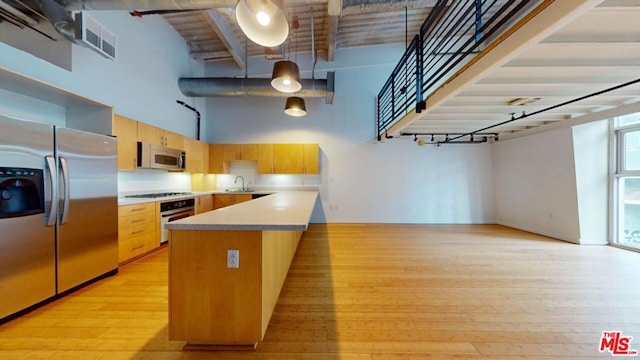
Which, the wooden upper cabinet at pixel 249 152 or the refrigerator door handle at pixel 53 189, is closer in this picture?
the refrigerator door handle at pixel 53 189

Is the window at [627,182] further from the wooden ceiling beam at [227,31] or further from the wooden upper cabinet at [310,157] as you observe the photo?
the wooden ceiling beam at [227,31]

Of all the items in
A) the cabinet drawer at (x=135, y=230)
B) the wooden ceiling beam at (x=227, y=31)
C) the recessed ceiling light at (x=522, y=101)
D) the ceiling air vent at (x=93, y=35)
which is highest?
the wooden ceiling beam at (x=227, y=31)

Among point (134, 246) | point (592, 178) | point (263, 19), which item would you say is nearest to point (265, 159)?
point (134, 246)

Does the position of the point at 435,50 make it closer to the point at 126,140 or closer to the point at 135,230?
the point at 126,140

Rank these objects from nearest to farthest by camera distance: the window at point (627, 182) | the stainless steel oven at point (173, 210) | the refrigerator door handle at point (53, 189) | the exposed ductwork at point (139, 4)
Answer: the refrigerator door handle at point (53, 189) → the exposed ductwork at point (139, 4) → the stainless steel oven at point (173, 210) → the window at point (627, 182)

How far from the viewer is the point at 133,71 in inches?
152

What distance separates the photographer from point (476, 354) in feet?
5.47

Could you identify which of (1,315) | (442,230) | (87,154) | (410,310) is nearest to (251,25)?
(87,154)

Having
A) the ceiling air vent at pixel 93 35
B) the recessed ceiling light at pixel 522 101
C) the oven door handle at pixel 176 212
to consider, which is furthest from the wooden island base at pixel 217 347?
the recessed ceiling light at pixel 522 101

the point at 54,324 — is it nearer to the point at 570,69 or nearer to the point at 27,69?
the point at 27,69

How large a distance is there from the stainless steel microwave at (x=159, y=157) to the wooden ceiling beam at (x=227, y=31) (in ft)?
7.40

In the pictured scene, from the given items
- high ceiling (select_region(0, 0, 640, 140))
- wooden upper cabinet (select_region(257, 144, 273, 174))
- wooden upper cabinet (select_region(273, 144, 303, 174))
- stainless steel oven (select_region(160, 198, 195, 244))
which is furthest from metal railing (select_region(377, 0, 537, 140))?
stainless steel oven (select_region(160, 198, 195, 244))

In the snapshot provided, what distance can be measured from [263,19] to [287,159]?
418 cm

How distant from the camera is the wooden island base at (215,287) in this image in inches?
63.9
